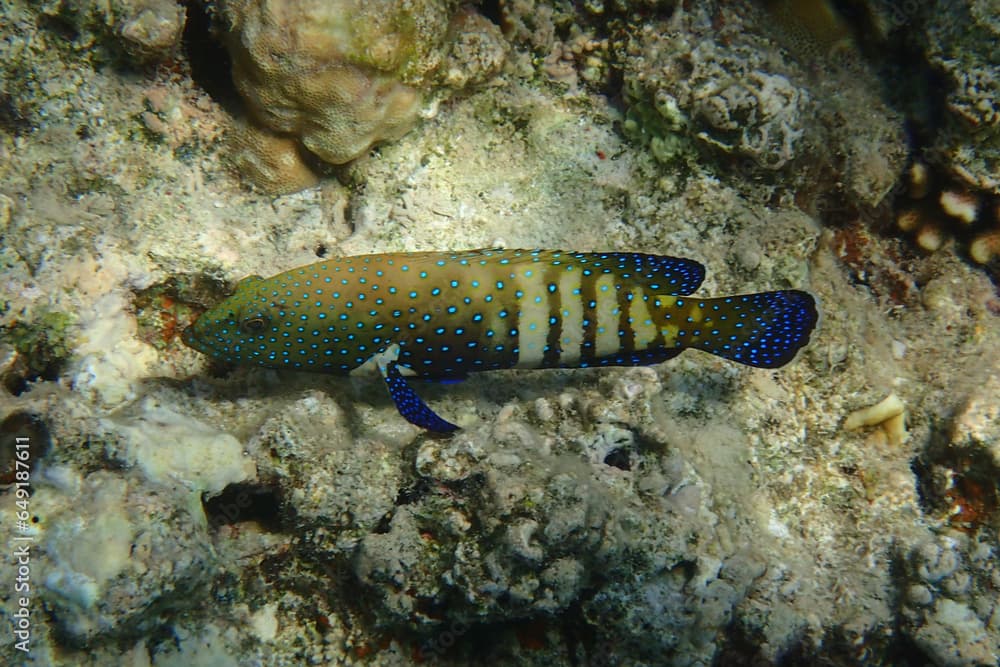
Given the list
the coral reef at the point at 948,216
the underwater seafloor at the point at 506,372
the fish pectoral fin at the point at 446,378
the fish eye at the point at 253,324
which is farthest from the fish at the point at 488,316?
the coral reef at the point at 948,216

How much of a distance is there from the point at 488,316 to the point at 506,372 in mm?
Result: 1005

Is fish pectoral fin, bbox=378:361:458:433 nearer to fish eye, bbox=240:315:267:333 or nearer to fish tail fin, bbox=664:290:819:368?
fish eye, bbox=240:315:267:333

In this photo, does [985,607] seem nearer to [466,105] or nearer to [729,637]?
[729,637]

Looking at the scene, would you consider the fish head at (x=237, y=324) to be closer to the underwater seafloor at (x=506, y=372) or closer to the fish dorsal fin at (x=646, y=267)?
the underwater seafloor at (x=506, y=372)

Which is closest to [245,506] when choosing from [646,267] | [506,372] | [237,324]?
[237,324]

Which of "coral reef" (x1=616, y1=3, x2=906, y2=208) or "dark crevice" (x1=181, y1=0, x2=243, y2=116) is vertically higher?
"coral reef" (x1=616, y1=3, x2=906, y2=208)

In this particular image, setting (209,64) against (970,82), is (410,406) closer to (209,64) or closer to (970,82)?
(209,64)

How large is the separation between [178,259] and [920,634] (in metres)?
6.15

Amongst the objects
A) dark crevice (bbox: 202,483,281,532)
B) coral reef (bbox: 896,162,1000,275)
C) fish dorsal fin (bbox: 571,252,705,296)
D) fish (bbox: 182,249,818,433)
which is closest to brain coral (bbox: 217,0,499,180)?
fish (bbox: 182,249,818,433)

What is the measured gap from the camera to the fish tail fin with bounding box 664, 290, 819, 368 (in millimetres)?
4434

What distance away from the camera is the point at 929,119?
17.4 ft
